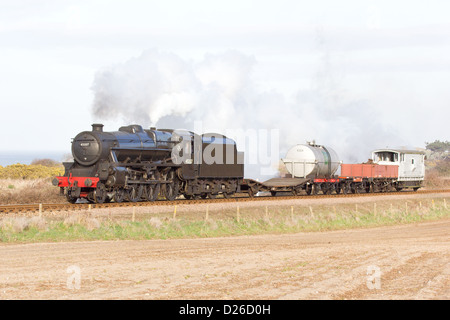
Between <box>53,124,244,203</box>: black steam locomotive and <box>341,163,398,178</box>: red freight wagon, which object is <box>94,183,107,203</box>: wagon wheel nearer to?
<box>53,124,244,203</box>: black steam locomotive

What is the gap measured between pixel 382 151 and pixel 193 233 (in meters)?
29.3

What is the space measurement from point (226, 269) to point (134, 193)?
14844 mm

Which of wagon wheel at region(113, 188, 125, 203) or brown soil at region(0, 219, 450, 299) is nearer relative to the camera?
brown soil at region(0, 219, 450, 299)

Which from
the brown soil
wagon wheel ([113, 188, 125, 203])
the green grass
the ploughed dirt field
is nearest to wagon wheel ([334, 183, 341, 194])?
the green grass

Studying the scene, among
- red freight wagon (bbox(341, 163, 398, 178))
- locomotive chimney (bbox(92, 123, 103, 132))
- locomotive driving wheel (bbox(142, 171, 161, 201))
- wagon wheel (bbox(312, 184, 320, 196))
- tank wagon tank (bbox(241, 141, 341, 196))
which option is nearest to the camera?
locomotive chimney (bbox(92, 123, 103, 132))

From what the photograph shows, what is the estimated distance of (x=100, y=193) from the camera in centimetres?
2573

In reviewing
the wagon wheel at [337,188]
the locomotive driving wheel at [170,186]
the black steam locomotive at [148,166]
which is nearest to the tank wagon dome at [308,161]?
the wagon wheel at [337,188]

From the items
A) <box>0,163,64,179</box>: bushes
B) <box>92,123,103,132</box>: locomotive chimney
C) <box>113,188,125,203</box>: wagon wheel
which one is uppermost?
<box>92,123,103,132</box>: locomotive chimney

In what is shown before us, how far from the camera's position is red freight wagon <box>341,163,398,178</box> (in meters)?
→ 40.6

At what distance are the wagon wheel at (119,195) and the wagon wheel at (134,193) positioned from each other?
30 centimetres

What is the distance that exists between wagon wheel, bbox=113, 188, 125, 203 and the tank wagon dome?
14537 mm

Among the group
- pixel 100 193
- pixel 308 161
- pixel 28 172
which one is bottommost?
pixel 100 193

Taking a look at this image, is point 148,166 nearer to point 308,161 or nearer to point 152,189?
point 152,189

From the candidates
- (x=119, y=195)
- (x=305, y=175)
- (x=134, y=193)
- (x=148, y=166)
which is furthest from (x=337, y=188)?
(x=119, y=195)
